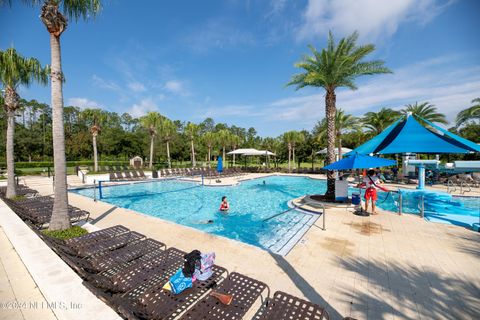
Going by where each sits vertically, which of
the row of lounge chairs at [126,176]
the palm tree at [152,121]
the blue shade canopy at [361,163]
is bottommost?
the row of lounge chairs at [126,176]

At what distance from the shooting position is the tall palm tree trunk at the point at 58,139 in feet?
19.0

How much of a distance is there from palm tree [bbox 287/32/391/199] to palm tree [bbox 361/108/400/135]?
1633 centimetres

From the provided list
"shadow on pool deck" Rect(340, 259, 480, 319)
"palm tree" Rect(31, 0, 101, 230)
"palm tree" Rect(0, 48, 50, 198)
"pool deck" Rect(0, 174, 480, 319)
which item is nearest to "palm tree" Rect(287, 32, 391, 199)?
"pool deck" Rect(0, 174, 480, 319)

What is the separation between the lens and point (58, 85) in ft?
19.1

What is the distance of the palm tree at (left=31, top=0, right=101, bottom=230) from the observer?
5727 mm

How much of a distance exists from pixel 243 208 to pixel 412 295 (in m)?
9.37

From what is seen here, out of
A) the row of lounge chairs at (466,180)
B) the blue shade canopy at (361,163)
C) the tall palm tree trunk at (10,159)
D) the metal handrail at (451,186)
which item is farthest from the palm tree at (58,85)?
the row of lounge chairs at (466,180)

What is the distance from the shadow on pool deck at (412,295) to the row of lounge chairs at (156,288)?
1164 millimetres

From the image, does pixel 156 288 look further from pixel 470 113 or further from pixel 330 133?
pixel 470 113

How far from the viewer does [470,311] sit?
10.8 ft

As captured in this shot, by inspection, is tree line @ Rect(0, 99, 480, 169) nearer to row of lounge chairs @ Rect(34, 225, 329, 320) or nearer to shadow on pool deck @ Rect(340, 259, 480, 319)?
row of lounge chairs @ Rect(34, 225, 329, 320)

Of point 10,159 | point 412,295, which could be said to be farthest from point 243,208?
point 10,159

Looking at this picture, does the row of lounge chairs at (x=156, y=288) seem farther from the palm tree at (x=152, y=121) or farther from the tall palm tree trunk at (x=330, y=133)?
the palm tree at (x=152, y=121)

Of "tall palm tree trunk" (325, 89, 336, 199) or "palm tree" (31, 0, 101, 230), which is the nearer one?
"palm tree" (31, 0, 101, 230)
